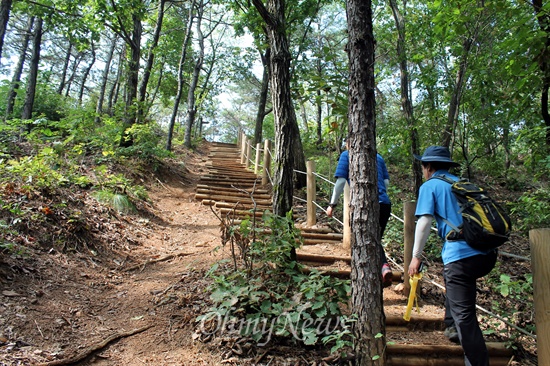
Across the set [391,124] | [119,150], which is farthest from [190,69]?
[391,124]

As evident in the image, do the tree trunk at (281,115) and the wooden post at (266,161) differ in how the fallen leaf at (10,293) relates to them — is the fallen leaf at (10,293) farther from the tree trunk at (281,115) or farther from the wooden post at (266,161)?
the wooden post at (266,161)

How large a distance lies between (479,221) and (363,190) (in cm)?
79

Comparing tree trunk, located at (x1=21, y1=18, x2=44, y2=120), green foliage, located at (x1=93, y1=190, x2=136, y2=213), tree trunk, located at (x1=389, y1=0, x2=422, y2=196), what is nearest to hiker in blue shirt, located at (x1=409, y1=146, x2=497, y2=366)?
green foliage, located at (x1=93, y1=190, x2=136, y2=213)

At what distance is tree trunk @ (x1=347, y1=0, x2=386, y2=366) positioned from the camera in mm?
2545

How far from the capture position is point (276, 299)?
3.01m

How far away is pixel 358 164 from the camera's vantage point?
2.69 m

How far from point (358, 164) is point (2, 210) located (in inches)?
155

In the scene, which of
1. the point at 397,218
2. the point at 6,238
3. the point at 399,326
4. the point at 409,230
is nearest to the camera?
the point at 399,326

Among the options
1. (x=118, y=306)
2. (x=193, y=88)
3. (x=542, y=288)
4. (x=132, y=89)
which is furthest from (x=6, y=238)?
(x=193, y=88)

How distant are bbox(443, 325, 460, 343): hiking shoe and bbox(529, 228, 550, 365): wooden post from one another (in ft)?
3.28

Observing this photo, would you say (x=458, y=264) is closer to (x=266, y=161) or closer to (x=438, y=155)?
(x=438, y=155)

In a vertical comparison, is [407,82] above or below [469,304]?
above

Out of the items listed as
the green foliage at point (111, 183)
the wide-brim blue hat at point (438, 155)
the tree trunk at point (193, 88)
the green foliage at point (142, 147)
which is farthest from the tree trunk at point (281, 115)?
the tree trunk at point (193, 88)

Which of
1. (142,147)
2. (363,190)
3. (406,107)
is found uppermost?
(406,107)
